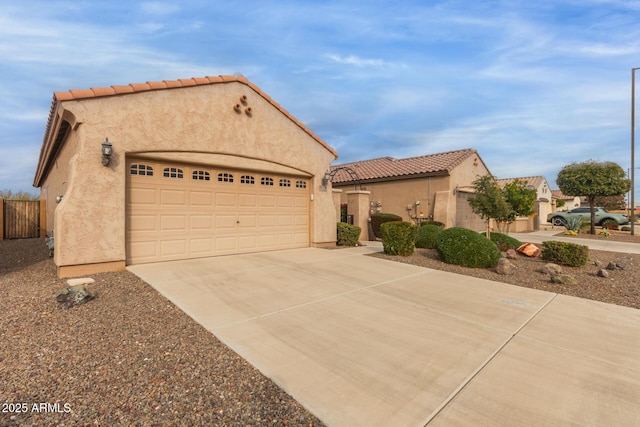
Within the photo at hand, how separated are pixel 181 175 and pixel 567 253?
35.3 ft

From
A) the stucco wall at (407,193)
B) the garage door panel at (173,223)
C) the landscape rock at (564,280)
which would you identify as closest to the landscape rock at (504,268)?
the landscape rock at (564,280)

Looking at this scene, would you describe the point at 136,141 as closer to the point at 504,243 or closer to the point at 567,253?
the point at 567,253

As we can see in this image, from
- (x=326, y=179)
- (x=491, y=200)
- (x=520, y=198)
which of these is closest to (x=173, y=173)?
(x=326, y=179)

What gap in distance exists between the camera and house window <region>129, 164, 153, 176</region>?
7.38 m

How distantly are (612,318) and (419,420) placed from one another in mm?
→ 4458

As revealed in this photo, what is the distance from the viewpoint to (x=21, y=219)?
14805mm

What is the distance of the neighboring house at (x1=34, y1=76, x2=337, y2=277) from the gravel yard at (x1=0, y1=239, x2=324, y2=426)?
8.06 ft

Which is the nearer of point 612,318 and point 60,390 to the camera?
point 60,390

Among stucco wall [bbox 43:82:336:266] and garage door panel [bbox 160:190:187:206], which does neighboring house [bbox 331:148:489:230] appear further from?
garage door panel [bbox 160:190:187:206]

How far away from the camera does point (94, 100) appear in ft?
21.8

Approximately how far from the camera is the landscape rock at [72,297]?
4609 millimetres

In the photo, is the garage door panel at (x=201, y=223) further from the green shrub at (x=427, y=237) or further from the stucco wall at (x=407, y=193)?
the stucco wall at (x=407, y=193)

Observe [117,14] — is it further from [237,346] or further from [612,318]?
[612,318]

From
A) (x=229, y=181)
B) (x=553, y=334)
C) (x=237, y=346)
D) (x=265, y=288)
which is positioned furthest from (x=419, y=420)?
(x=229, y=181)
